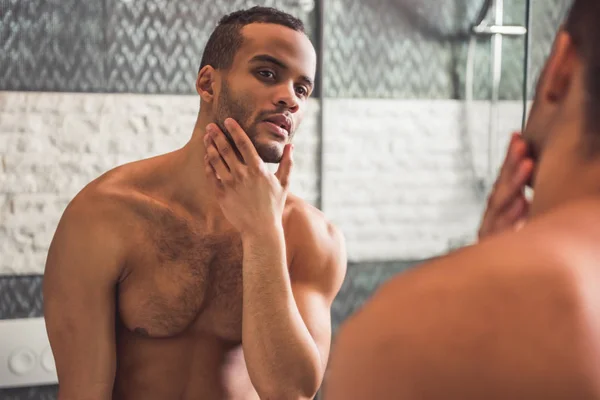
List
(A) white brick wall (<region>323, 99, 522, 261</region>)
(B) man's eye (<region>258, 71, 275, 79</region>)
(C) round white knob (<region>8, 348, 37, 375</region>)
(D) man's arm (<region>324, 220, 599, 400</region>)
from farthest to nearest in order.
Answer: (A) white brick wall (<region>323, 99, 522, 261</region>)
(C) round white knob (<region>8, 348, 37, 375</region>)
(B) man's eye (<region>258, 71, 275, 79</region>)
(D) man's arm (<region>324, 220, 599, 400</region>)

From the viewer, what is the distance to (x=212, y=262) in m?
1.31

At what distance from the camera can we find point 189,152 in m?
1.35

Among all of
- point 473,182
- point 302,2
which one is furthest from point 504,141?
point 302,2

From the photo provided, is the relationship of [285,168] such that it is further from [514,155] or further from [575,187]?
[575,187]

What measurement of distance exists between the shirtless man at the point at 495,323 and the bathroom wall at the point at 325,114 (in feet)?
5.20

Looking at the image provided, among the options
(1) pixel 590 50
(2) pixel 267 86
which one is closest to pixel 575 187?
(1) pixel 590 50

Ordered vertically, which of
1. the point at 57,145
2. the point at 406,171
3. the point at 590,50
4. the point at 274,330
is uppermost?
the point at 590,50

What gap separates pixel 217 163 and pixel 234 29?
26 centimetres

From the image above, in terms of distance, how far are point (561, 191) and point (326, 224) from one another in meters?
1.03

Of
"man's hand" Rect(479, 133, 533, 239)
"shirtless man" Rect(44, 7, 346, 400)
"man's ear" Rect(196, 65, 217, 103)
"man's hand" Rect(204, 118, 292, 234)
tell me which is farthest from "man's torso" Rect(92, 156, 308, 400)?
"man's hand" Rect(479, 133, 533, 239)

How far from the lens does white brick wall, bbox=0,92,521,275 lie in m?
1.81

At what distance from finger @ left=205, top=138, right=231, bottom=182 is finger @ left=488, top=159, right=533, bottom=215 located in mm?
711

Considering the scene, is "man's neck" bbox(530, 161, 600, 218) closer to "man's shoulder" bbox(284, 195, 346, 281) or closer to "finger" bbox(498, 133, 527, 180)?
"finger" bbox(498, 133, 527, 180)

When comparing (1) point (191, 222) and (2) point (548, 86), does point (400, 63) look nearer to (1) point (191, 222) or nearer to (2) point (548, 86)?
(1) point (191, 222)
